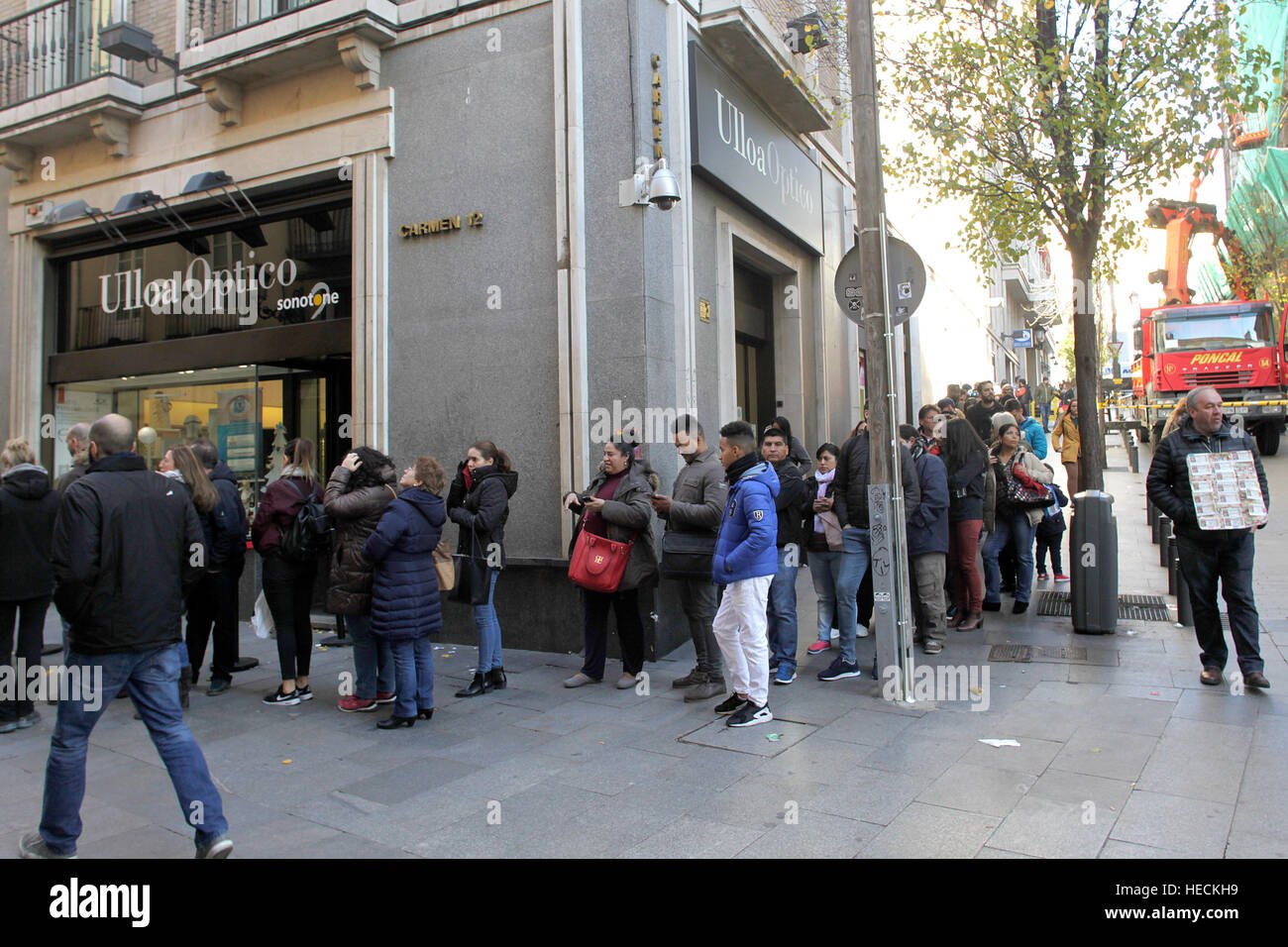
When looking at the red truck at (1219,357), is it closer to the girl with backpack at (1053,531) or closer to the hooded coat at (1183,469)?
the girl with backpack at (1053,531)

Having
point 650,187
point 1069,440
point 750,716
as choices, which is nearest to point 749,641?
point 750,716

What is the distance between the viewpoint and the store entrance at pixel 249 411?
1003 cm

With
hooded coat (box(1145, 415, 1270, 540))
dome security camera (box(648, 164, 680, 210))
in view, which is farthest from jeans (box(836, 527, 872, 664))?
dome security camera (box(648, 164, 680, 210))

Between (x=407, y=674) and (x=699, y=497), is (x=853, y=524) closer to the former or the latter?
(x=699, y=497)

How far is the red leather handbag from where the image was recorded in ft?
21.3

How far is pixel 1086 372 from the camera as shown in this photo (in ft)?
27.9

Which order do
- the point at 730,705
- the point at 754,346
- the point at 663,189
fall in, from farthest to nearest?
the point at 754,346 < the point at 663,189 < the point at 730,705

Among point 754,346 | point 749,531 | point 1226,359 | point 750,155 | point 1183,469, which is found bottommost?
point 749,531

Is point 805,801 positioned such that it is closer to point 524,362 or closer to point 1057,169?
point 524,362

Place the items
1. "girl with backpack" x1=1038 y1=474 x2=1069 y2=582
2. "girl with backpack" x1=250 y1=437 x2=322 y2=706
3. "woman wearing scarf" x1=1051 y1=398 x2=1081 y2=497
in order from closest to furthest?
"girl with backpack" x1=250 y1=437 x2=322 y2=706
"girl with backpack" x1=1038 y1=474 x2=1069 y2=582
"woman wearing scarf" x1=1051 y1=398 x2=1081 y2=497

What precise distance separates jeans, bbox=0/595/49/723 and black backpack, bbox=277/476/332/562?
159cm

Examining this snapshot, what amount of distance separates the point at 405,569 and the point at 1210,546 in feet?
17.1

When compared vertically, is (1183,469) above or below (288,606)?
above
